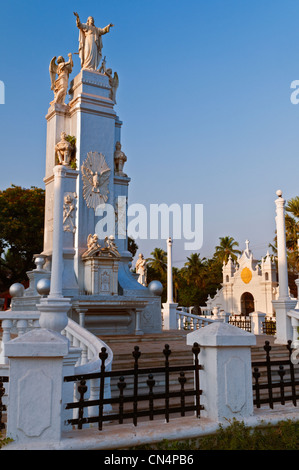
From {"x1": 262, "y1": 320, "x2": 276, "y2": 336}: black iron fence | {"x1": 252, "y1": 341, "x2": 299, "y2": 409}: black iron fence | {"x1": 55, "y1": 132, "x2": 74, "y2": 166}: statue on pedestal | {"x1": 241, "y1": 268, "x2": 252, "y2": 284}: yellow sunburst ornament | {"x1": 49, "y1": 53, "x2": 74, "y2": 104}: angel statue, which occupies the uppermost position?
{"x1": 49, "y1": 53, "x2": 74, "y2": 104}: angel statue

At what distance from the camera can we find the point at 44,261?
603 inches

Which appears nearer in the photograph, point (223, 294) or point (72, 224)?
point (72, 224)

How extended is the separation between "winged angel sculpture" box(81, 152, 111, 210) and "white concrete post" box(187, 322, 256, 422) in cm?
1137

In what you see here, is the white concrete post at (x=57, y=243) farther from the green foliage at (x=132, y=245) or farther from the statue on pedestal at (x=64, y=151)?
the green foliage at (x=132, y=245)

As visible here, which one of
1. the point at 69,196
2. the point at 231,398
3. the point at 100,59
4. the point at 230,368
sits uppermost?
the point at 100,59

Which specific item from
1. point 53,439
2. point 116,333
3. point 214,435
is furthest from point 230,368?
point 116,333

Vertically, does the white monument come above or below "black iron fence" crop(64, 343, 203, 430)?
above

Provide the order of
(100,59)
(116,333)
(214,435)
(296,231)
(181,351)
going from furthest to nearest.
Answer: (296,231), (100,59), (116,333), (181,351), (214,435)

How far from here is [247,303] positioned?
49625mm

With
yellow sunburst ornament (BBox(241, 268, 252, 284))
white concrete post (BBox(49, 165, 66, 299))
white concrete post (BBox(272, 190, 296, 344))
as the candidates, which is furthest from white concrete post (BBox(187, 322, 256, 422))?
yellow sunburst ornament (BBox(241, 268, 252, 284))

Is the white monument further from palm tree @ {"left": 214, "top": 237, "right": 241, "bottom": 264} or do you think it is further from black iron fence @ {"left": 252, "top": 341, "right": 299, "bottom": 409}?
palm tree @ {"left": 214, "top": 237, "right": 241, "bottom": 264}

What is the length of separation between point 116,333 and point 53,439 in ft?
34.9

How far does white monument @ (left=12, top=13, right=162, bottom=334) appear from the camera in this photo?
47.8ft

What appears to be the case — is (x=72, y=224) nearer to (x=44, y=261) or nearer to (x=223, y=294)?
(x=44, y=261)
